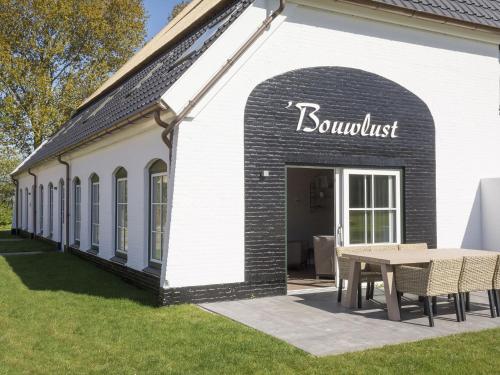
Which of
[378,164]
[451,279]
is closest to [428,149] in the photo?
[378,164]

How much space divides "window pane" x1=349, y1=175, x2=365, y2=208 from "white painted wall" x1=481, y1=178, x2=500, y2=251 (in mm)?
2991

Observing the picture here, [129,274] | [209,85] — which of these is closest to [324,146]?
[209,85]

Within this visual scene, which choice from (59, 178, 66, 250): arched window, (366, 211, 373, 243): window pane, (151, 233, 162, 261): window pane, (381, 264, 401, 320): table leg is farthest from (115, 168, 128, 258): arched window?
(59, 178, 66, 250): arched window

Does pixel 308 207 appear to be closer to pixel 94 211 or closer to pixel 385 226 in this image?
pixel 385 226

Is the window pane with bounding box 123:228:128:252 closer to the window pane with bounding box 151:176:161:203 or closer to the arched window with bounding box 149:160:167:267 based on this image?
the arched window with bounding box 149:160:167:267

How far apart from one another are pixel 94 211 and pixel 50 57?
54.3ft

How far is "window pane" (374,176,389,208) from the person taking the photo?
1015cm

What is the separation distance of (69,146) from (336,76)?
25.2 ft

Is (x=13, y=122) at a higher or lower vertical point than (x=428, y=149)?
higher

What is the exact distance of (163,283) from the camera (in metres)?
8.09

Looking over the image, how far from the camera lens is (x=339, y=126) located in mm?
9695

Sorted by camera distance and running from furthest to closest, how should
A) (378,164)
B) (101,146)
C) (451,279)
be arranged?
(101,146)
(378,164)
(451,279)

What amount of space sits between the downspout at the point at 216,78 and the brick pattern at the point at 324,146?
0.70 meters

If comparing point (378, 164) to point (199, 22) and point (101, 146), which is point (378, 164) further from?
point (101, 146)
